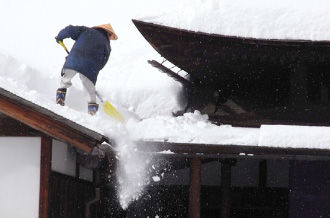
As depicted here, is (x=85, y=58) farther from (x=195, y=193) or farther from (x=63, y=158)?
(x=195, y=193)

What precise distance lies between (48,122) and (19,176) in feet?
2.61

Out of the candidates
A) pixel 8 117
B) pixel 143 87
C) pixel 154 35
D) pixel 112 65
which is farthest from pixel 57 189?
pixel 112 65

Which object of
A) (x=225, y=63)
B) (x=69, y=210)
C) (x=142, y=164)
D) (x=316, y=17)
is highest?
(x=316, y=17)

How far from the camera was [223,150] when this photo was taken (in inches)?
295

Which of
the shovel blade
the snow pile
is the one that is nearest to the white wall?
the shovel blade

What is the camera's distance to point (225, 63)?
1045 centimetres

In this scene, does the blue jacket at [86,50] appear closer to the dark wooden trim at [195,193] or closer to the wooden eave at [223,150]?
the wooden eave at [223,150]

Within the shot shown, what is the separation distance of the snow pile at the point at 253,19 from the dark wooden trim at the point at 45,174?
358 centimetres

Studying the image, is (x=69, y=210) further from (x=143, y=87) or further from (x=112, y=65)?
(x=112, y=65)

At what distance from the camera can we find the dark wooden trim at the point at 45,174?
6.77 metres

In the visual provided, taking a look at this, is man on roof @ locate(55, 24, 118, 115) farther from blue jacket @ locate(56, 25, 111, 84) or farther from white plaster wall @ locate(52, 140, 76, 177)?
white plaster wall @ locate(52, 140, 76, 177)

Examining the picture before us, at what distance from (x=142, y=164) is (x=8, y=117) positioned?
6.37ft

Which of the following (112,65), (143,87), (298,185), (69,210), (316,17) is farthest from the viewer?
(112,65)

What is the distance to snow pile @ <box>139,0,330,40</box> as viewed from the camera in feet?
33.1
